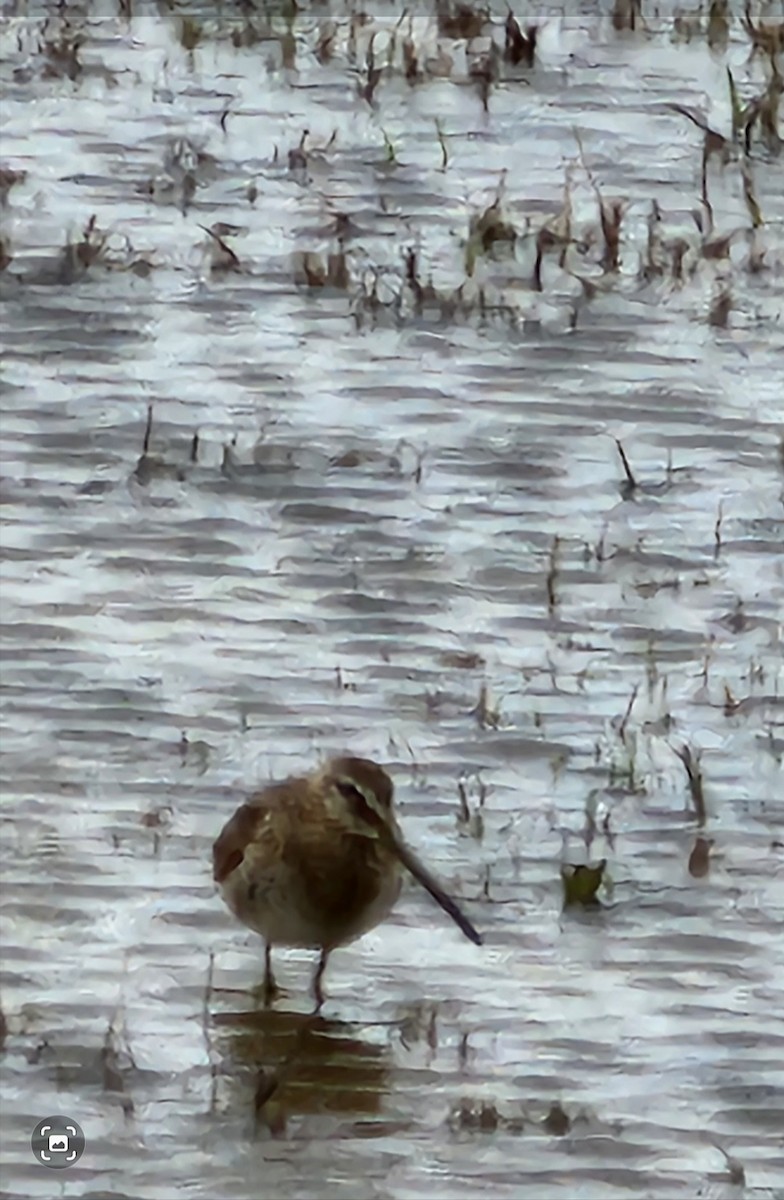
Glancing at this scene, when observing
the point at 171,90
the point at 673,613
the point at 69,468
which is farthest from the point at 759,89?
the point at 69,468

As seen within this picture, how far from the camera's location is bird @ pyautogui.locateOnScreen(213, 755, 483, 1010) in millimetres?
2656

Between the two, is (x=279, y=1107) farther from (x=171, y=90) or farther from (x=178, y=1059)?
(x=171, y=90)

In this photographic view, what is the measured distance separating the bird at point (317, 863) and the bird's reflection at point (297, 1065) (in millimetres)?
59

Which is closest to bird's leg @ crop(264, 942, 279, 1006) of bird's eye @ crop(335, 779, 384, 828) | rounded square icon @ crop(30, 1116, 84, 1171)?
bird's eye @ crop(335, 779, 384, 828)

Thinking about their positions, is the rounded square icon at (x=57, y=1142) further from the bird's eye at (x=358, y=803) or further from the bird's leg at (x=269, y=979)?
the bird's eye at (x=358, y=803)

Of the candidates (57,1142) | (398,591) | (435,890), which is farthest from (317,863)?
(398,591)

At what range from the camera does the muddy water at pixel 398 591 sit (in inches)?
103

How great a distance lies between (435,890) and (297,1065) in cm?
36

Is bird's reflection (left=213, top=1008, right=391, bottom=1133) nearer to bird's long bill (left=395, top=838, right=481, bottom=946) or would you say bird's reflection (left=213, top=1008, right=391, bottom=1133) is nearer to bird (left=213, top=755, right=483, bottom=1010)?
bird (left=213, top=755, right=483, bottom=1010)

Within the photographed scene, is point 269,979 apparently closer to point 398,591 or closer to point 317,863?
point 317,863

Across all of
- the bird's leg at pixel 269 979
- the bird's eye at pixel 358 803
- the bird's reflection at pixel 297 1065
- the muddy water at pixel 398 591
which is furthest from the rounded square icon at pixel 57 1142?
the bird's eye at pixel 358 803

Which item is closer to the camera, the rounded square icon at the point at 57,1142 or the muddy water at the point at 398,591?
the rounded square icon at the point at 57,1142

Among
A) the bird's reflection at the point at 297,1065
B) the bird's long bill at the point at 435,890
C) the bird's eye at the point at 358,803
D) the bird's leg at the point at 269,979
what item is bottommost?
the bird's reflection at the point at 297,1065

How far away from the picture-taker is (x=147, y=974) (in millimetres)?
2754
